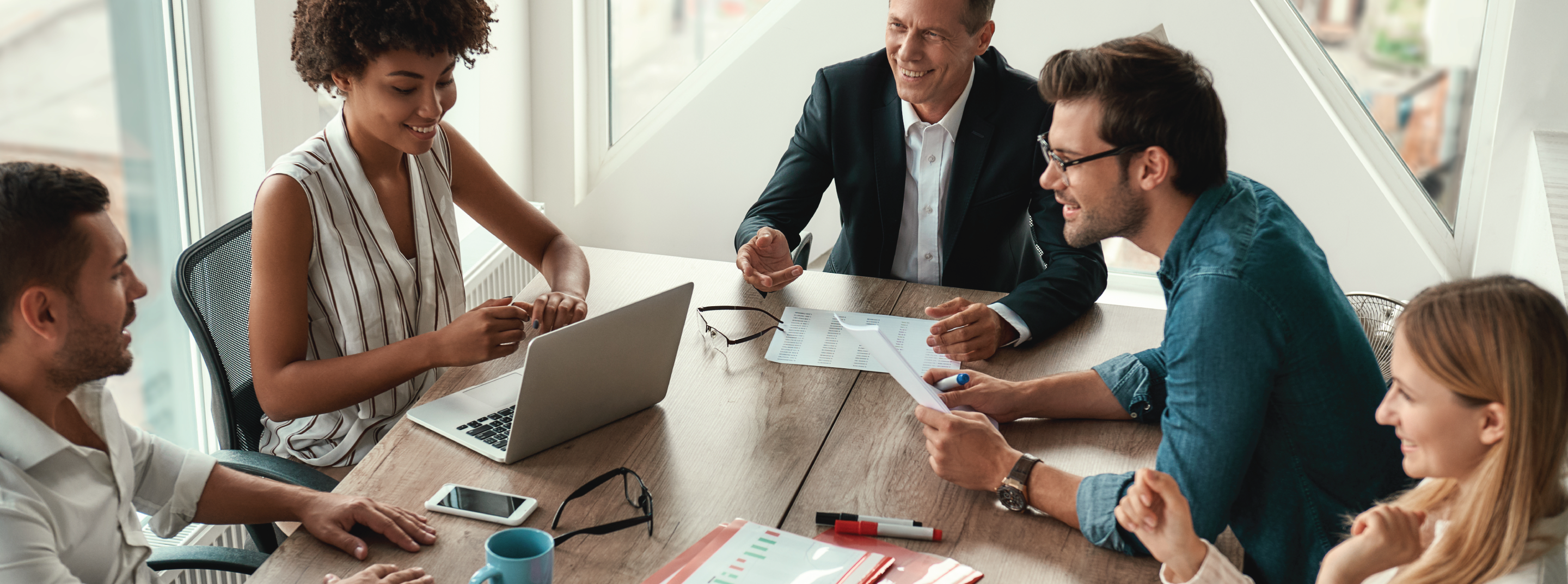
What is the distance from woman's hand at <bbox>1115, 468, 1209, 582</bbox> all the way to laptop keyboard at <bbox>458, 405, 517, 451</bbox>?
0.82m

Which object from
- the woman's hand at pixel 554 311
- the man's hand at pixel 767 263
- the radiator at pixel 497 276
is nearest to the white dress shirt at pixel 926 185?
the man's hand at pixel 767 263

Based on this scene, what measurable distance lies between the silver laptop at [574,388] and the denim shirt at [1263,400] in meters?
0.62

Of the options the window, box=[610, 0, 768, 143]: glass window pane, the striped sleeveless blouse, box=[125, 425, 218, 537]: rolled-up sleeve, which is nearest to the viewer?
box=[125, 425, 218, 537]: rolled-up sleeve

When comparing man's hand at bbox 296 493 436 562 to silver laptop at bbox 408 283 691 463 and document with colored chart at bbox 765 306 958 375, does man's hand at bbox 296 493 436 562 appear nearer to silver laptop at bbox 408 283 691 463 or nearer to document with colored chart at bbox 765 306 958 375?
silver laptop at bbox 408 283 691 463

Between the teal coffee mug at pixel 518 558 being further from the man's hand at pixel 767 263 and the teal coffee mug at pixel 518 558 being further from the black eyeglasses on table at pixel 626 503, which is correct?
the man's hand at pixel 767 263

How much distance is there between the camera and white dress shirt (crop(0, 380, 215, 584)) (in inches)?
44.3

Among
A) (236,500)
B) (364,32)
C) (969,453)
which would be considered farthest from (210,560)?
(969,453)

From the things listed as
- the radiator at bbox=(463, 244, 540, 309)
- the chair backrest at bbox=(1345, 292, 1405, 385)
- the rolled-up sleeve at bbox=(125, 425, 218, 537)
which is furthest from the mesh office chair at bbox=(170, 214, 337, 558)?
the chair backrest at bbox=(1345, 292, 1405, 385)

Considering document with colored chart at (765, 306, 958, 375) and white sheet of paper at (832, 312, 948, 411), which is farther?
document with colored chart at (765, 306, 958, 375)

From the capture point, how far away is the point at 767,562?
128cm

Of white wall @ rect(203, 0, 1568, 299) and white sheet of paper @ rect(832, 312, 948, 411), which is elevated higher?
white wall @ rect(203, 0, 1568, 299)

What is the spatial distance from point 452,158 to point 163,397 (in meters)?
1.03

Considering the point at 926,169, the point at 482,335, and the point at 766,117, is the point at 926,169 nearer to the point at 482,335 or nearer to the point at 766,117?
the point at 482,335

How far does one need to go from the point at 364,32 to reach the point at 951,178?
1219 mm
